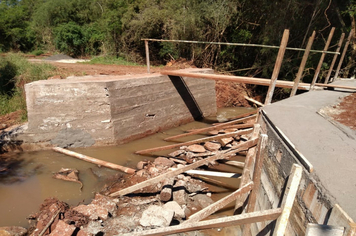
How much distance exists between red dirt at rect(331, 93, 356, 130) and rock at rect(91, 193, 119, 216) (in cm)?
422

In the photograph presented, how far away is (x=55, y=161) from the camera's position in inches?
239

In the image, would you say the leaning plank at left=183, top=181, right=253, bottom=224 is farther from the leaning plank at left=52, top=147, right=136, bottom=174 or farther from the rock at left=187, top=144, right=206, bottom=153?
the rock at left=187, top=144, right=206, bottom=153

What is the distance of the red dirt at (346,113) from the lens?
3.70 metres

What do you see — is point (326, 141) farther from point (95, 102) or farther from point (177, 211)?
point (95, 102)

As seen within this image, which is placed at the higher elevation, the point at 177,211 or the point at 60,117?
the point at 60,117

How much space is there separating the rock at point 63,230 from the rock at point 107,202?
792 millimetres

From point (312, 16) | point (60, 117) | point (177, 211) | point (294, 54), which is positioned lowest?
point (177, 211)

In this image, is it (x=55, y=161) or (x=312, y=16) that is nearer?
(x=55, y=161)

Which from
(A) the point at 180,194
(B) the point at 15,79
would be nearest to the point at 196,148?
(A) the point at 180,194

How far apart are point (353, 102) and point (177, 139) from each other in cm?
481

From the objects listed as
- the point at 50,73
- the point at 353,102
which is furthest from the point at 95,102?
the point at 353,102

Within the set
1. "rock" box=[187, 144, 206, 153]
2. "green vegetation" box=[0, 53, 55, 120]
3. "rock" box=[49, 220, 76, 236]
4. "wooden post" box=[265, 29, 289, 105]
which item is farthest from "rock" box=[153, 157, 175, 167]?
"green vegetation" box=[0, 53, 55, 120]

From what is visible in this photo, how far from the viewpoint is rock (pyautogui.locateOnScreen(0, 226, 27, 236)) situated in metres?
3.57

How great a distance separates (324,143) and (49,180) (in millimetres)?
5514
